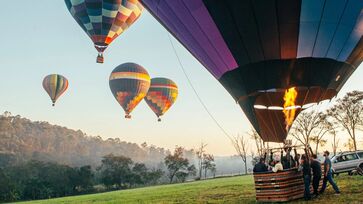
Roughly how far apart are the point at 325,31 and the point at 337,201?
17.6 ft

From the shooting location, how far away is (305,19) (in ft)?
36.7

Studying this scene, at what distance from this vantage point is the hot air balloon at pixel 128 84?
44.6 metres

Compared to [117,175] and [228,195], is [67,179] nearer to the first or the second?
[117,175]

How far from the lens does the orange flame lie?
11.8 metres

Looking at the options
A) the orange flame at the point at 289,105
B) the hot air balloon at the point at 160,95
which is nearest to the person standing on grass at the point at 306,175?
the orange flame at the point at 289,105

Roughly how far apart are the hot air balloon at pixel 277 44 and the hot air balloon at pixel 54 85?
42137mm

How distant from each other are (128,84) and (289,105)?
34.2 meters

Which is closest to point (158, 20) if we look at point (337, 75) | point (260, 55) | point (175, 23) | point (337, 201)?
point (175, 23)

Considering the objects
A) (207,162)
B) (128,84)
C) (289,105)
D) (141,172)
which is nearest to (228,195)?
(289,105)

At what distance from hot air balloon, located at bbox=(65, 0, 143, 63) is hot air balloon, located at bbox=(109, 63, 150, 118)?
10452 millimetres

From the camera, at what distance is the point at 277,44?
11438mm

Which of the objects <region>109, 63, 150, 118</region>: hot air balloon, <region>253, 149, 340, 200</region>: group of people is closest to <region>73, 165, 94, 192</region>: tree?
<region>109, 63, 150, 118</region>: hot air balloon

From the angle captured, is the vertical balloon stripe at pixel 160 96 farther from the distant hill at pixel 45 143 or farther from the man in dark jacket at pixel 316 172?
the distant hill at pixel 45 143

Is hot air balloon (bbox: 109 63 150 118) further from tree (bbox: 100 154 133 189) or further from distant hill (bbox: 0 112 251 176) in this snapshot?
distant hill (bbox: 0 112 251 176)
